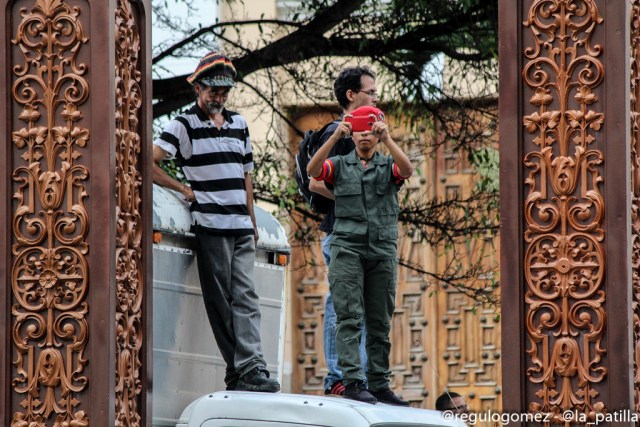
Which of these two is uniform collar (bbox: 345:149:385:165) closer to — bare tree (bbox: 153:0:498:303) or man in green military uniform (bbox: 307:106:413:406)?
man in green military uniform (bbox: 307:106:413:406)

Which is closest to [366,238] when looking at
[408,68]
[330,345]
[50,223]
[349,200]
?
[349,200]

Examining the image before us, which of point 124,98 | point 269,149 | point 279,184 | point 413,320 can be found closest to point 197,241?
point 124,98

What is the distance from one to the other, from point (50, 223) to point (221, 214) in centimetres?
134

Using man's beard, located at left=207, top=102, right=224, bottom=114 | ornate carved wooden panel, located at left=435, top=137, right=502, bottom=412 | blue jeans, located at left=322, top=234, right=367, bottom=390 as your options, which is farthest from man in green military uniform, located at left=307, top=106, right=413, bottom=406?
ornate carved wooden panel, located at left=435, top=137, right=502, bottom=412

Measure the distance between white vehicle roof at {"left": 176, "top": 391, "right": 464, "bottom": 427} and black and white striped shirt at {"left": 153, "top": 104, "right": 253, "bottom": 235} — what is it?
1247 mm

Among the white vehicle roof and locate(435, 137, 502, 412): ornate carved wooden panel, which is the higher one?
locate(435, 137, 502, 412): ornate carved wooden panel

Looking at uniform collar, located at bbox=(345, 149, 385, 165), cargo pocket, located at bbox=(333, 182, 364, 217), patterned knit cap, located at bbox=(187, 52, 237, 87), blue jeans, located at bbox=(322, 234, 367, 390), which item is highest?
patterned knit cap, located at bbox=(187, 52, 237, 87)

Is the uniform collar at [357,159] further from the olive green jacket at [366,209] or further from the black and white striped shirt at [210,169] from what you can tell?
the black and white striped shirt at [210,169]

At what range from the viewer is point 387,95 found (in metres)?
13.7

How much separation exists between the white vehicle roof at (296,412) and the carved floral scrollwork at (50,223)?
1.96 feet

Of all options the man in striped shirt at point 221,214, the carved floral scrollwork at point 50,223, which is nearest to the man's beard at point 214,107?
the man in striped shirt at point 221,214

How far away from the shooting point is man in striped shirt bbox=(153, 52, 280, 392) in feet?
28.4

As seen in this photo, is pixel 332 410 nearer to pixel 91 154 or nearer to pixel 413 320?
pixel 91 154

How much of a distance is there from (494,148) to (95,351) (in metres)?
6.83
